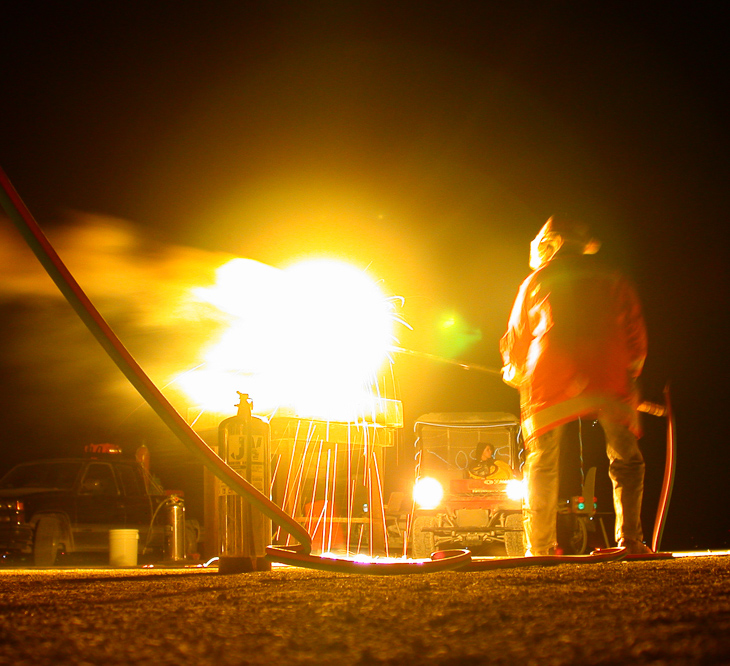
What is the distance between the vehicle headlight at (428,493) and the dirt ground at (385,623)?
8.28 metres

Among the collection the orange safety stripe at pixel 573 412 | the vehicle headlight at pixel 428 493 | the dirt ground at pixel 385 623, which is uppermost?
the orange safety stripe at pixel 573 412

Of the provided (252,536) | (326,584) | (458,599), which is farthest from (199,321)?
(458,599)

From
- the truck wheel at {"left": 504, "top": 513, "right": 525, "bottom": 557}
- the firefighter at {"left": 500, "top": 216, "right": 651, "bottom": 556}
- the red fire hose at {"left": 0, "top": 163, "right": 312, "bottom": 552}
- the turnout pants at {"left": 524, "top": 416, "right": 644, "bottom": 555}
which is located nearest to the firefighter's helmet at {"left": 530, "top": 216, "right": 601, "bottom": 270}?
the firefighter at {"left": 500, "top": 216, "right": 651, "bottom": 556}

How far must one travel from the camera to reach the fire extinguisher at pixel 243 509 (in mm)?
3742

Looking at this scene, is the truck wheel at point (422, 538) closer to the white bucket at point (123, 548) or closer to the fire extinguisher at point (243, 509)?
the white bucket at point (123, 548)

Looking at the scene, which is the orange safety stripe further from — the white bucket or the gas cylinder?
the gas cylinder

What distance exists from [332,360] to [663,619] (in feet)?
26.1

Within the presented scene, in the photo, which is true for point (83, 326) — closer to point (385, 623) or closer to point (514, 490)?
Result: point (514, 490)

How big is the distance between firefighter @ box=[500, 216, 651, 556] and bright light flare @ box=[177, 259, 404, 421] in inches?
172

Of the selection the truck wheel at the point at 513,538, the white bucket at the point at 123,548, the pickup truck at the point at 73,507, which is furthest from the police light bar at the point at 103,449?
the truck wheel at the point at 513,538

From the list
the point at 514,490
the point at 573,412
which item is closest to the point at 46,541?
the point at 514,490

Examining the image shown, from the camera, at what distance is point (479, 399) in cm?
1853

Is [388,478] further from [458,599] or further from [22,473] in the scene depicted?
[458,599]

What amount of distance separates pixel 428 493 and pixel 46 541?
515 cm
